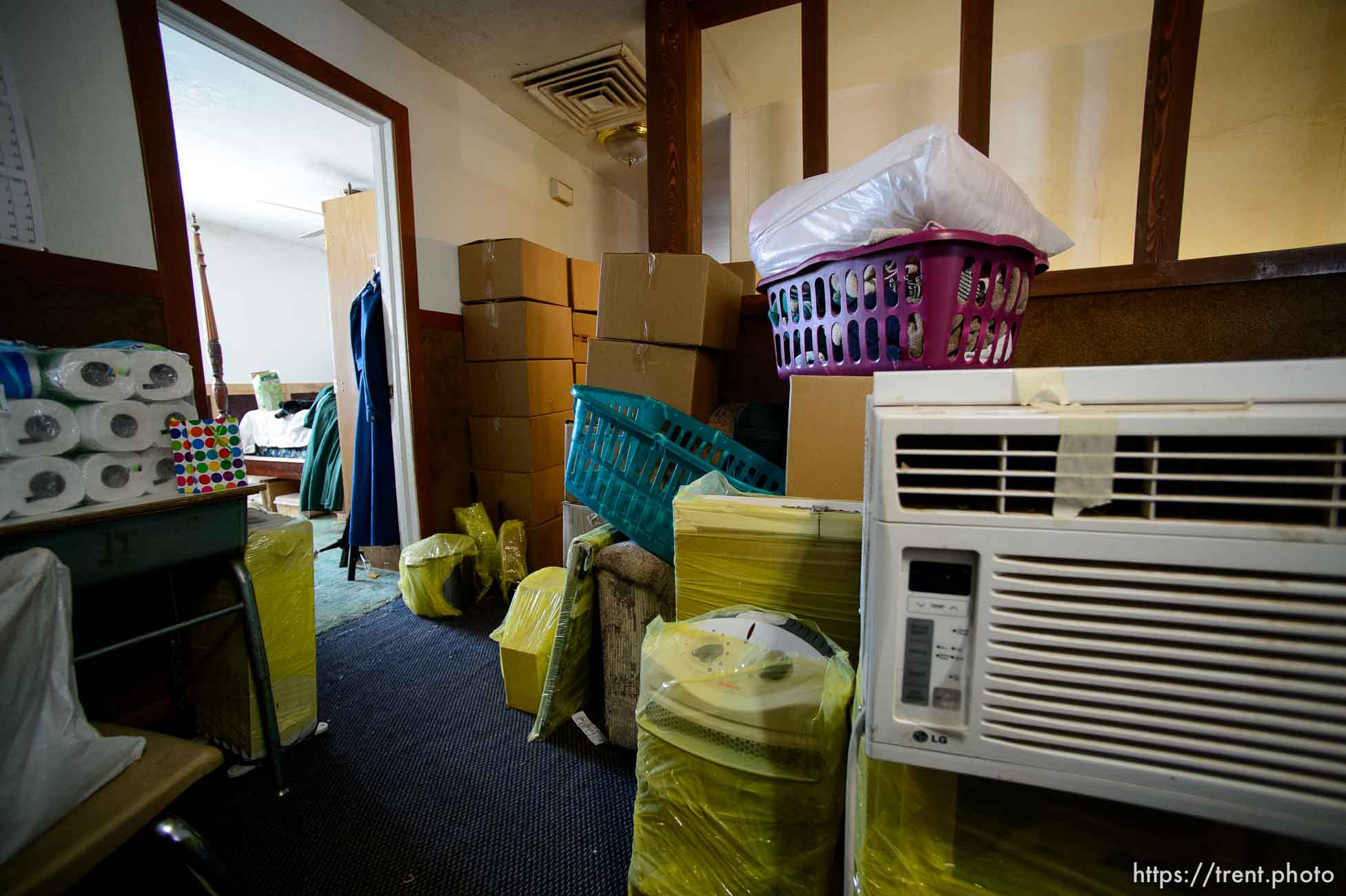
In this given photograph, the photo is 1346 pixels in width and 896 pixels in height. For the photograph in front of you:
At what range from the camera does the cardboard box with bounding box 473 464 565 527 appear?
8.16 feet

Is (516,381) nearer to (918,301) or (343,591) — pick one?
(343,591)

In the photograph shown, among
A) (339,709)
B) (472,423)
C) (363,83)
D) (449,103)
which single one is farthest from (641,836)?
(449,103)

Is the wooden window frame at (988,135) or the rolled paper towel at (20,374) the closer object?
the rolled paper towel at (20,374)

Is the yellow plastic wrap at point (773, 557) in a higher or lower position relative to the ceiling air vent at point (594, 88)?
lower

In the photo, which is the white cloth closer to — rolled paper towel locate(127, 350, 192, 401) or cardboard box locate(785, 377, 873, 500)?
rolled paper towel locate(127, 350, 192, 401)

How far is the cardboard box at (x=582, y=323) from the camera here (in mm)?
2893

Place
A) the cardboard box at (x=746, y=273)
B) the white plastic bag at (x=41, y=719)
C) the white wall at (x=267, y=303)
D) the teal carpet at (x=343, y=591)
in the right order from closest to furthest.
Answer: the white plastic bag at (x=41, y=719) < the cardboard box at (x=746, y=273) < the teal carpet at (x=343, y=591) < the white wall at (x=267, y=303)

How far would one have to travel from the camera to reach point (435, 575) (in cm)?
203

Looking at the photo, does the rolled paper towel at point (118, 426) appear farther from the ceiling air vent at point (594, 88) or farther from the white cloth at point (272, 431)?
the white cloth at point (272, 431)

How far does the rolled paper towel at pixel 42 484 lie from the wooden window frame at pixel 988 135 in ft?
5.13

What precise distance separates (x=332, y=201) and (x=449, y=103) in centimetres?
79

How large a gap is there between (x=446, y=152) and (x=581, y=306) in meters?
0.99

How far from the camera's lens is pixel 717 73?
246cm

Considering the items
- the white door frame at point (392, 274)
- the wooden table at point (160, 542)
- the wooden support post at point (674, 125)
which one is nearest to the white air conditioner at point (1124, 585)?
the wooden table at point (160, 542)
